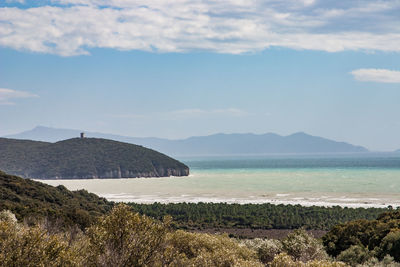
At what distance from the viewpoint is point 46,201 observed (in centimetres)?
6022

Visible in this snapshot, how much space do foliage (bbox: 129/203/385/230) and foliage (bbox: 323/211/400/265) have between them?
64.6 ft

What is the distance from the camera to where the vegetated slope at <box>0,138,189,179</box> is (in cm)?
16438

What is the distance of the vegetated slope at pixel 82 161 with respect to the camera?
164 metres

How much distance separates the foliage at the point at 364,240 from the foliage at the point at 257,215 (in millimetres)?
19697

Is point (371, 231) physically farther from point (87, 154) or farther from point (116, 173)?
point (87, 154)

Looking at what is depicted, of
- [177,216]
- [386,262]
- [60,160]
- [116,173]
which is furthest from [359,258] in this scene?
[60,160]

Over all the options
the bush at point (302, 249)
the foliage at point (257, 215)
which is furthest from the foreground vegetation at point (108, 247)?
the foliage at point (257, 215)

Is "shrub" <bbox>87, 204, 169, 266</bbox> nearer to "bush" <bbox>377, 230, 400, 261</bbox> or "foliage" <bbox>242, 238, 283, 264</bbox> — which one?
"foliage" <bbox>242, 238, 283, 264</bbox>

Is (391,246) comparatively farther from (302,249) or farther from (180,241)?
Result: (180,241)

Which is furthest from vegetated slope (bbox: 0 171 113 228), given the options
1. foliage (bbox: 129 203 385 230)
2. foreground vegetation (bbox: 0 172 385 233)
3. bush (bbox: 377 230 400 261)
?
bush (bbox: 377 230 400 261)

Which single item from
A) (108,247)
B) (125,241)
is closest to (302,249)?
(125,241)

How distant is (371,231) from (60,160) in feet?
510

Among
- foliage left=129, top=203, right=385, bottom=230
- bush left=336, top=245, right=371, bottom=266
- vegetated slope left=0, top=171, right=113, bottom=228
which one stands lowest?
A: foliage left=129, top=203, right=385, bottom=230

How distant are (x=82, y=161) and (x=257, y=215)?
405 ft
